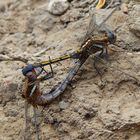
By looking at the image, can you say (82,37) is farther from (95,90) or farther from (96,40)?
(95,90)

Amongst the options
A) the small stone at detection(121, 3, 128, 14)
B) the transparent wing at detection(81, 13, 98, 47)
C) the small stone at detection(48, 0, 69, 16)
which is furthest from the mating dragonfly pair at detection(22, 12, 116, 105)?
the small stone at detection(48, 0, 69, 16)

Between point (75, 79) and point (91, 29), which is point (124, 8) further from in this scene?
point (75, 79)

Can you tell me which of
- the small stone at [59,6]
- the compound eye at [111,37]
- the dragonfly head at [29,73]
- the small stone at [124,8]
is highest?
the small stone at [124,8]

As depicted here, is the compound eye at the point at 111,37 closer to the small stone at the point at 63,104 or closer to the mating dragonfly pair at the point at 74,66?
the mating dragonfly pair at the point at 74,66

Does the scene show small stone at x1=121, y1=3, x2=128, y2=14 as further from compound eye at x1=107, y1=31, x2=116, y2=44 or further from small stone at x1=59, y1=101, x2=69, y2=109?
small stone at x1=59, y1=101, x2=69, y2=109

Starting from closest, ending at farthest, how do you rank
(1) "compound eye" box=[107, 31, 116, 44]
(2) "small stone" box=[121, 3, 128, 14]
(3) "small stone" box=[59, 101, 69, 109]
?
(3) "small stone" box=[59, 101, 69, 109], (1) "compound eye" box=[107, 31, 116, 44], (2) "small stone" box=[121, 3, 128, 14]

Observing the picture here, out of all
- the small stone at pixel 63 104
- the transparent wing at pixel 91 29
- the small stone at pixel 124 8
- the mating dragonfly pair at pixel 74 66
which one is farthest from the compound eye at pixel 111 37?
the small stone at pixel 63 104

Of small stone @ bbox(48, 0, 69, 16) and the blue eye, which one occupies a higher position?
small stone @ bbox(48, 0, 69, 16)
